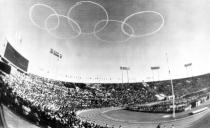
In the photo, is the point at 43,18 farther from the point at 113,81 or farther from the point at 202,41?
the point at 202,41

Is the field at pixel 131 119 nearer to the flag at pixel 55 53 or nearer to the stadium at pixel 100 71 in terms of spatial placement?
the stadium at pixel 100 71

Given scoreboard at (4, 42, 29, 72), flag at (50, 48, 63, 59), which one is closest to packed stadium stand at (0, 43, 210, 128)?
scoreboard at (4, 42, 29, 72)

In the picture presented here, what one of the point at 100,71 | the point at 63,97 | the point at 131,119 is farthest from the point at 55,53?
the point at 131,119

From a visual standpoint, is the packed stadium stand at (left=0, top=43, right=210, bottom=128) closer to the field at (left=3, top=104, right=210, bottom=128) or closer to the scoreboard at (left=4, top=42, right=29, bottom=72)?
the scoreboard at (left=4, top=42, right=29, bottom=72)

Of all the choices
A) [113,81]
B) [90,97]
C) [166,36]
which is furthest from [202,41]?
[90,97]

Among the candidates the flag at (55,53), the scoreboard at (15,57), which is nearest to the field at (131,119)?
the scoreboard at (15,57)

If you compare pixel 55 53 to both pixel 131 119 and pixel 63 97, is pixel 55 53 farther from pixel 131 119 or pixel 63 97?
pixel 131 119
